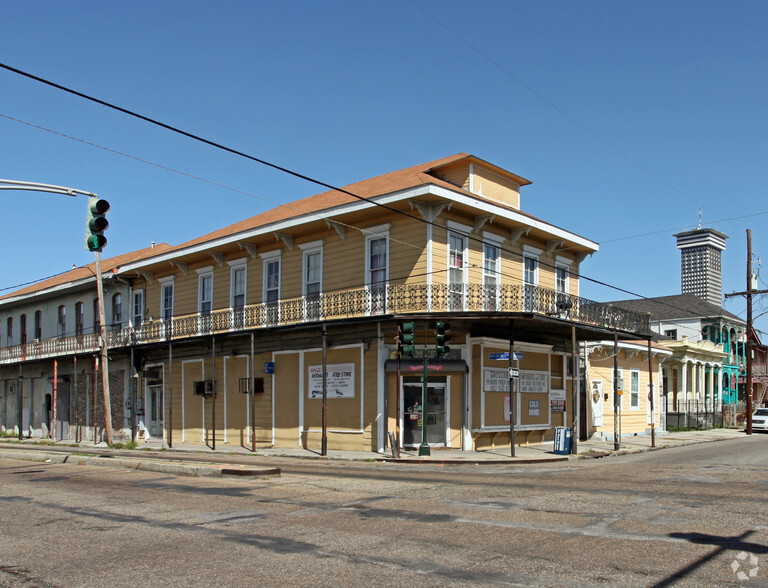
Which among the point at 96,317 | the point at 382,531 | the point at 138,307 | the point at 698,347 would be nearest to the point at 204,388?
the point at 138,307

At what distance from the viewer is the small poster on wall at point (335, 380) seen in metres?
25.2

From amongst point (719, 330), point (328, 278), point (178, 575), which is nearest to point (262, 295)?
point (328, 278)

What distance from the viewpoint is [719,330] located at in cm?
5425

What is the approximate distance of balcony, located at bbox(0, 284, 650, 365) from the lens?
23609mm

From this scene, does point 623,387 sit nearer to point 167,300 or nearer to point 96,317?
point 167,300

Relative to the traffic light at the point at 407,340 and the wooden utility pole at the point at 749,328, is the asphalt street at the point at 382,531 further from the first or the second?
the wooden utility pole at the point at 749,328

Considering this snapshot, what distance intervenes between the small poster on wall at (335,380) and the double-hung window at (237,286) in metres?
5.14

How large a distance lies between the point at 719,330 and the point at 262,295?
3889cm

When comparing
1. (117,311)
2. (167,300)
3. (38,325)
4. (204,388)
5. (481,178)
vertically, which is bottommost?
(204,388)

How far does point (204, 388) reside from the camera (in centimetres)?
3067

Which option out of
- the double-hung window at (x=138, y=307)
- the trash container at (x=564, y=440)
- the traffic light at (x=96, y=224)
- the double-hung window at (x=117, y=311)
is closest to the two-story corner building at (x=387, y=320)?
the trash container at (x=564, y=440)

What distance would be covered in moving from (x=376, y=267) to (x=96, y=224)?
12.6 m

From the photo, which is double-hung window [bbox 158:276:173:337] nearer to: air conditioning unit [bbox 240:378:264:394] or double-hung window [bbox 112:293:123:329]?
double-hung window [bbox 112:293:123:329]

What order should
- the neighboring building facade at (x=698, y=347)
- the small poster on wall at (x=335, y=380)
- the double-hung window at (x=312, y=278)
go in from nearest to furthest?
the small poster on wall at (x=335, y=380) < the double-hung window at (x=312, y=278) < the neighboring building facade at (x=698, y=347)
